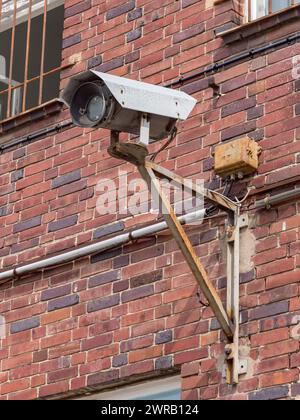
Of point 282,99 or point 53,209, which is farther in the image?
point 53,209

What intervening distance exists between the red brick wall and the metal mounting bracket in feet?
0.20

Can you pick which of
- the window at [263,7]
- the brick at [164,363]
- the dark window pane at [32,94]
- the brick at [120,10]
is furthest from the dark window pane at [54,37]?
the brick at [164,363]

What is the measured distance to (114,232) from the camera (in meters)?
9.27

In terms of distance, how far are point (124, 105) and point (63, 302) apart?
1.89m

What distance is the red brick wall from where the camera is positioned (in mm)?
8328

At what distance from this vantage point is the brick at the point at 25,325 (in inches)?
372

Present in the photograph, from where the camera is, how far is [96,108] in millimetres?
8000

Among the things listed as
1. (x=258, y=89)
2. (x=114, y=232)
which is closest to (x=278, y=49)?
(x=258, y=89)

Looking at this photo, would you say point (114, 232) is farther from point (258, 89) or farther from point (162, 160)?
point (258, 89)

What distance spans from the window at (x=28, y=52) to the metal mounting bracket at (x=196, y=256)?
2.34 m

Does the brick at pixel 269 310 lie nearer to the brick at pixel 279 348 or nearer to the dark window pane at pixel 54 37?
the brick at pixel 279 348

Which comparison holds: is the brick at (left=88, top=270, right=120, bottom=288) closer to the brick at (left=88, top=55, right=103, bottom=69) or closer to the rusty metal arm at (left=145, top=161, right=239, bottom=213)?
the rusty metal arm at (left=145, top=161, right=239, bottom=213)

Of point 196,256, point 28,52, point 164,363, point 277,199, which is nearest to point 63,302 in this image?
point 164,363
